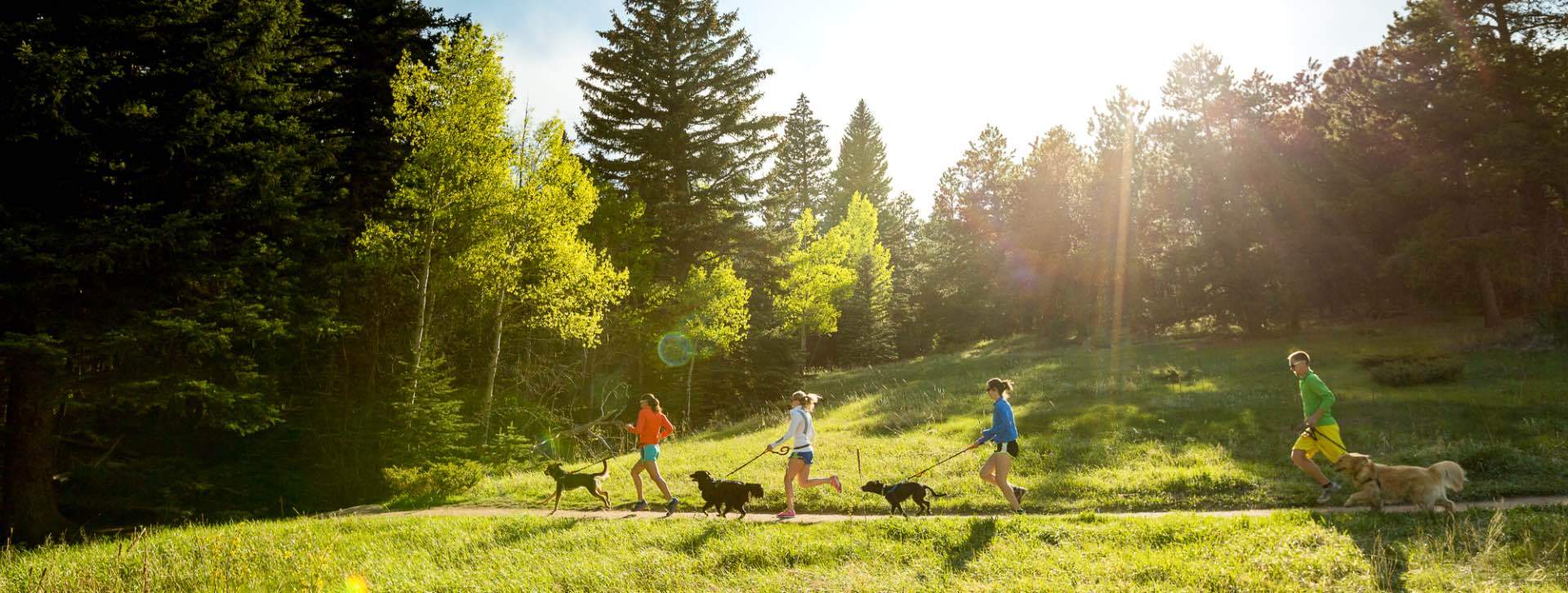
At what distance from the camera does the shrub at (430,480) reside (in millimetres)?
15508

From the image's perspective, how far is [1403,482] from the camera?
346 inches

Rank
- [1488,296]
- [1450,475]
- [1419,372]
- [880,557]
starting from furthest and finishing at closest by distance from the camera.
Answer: [1488,296] < [1419,372] < [1450,475] < [880,557]

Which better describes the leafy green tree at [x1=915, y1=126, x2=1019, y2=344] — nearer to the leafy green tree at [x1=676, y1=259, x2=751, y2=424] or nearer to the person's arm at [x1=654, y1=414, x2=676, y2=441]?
the leafy green tree at [x1=676, y1=259, x2=751, y2=424]

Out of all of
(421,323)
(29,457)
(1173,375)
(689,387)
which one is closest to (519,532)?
(421,323)

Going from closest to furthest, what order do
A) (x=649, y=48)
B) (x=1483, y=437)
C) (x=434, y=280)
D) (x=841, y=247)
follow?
1. (x=1483, y=437)
2. (x=434, y=280)
3. (x=649, y=48)
4. (x=841, y=247)

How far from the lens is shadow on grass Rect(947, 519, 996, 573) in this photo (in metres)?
7.77

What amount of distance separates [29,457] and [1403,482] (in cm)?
2375

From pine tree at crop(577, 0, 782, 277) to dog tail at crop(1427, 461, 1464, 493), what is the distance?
79.6 ft

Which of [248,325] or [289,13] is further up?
[289,13]

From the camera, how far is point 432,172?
1786 centimetres

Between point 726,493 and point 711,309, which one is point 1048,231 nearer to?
point 711,309

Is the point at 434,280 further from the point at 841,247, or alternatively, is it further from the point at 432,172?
the point at 841,247

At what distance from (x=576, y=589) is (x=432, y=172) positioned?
541 inches

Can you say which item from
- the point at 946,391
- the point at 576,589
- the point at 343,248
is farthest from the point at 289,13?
the point at 946,391
